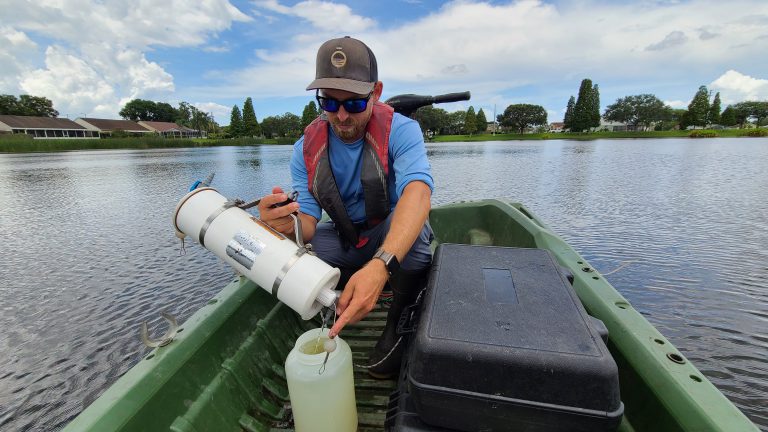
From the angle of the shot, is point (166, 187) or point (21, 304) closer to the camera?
point (21, 304)

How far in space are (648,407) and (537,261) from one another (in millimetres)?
815

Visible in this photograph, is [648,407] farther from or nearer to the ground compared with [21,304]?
farther from the ground

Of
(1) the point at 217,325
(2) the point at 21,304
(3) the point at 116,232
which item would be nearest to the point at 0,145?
(3) the point at 116,232

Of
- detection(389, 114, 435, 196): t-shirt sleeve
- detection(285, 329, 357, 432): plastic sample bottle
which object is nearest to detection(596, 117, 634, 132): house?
detection(389, 114, 435, 196): t-shirt sleeve

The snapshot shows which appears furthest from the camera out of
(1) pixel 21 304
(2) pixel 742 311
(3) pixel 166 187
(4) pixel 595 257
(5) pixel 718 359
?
(3) pixel 166 187

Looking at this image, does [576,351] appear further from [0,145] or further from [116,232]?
[0,145]

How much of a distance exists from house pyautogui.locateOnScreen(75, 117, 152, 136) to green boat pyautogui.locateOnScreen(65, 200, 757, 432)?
103977mm

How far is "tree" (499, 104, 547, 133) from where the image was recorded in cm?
11406

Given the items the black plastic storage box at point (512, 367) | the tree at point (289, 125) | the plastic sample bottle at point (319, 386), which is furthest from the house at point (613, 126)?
the plastic sample bottle at point (319, 386)

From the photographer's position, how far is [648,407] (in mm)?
1644

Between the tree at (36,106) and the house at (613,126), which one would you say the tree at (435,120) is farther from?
the tree at (36,106)

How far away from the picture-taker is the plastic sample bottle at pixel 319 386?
1.92 metres

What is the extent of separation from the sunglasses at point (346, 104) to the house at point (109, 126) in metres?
104

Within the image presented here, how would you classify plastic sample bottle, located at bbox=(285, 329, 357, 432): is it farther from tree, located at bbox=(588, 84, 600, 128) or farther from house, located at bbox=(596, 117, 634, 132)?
house, located at bbox=(596, 117, 634, 132)
